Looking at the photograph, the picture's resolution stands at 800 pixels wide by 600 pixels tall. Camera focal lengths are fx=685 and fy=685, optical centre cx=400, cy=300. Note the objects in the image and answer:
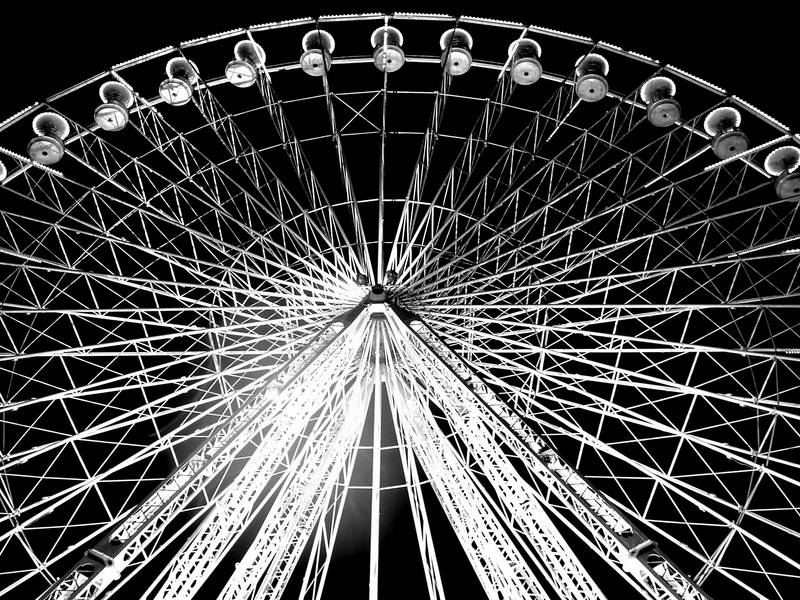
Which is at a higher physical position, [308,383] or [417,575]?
[308,383]

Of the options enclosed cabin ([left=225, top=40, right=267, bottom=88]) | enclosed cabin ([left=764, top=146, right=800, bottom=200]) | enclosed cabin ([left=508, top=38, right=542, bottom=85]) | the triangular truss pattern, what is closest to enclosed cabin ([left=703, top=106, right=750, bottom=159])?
enclosed cabin ([left=764, top=146, right=800, bottom=200])

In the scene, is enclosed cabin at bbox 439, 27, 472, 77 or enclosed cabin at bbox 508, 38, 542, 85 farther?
enclosed cabin at bbox 439, 27, 472, 77

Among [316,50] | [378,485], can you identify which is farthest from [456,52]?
[378,485]

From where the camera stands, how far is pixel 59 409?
28.8 meters

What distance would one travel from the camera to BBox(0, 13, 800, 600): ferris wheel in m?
14.9

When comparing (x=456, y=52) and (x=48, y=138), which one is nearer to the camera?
(x=48, y=138)

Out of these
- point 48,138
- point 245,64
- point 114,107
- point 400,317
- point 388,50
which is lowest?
point 400,317

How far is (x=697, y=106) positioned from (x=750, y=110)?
22.4 ft

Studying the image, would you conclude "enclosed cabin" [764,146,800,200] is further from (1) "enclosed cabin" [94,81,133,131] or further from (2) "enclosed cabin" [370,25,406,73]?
(1) "enclosed cabin" [94,81,133,131]

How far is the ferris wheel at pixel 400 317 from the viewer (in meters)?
14.9

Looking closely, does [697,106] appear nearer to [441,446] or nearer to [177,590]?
[441,446]

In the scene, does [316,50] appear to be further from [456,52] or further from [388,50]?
[456,52]

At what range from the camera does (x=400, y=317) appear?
15.6 m

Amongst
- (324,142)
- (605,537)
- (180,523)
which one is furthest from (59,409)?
(605,537)
